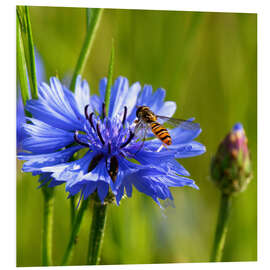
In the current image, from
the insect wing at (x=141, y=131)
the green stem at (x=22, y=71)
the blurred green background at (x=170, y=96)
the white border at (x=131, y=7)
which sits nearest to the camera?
the green stem at (x=22, y=71)

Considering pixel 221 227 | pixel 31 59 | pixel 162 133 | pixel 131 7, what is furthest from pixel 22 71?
pixel 221 227

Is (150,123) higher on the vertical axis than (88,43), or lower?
lower

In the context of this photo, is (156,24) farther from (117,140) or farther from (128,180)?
(128,180)

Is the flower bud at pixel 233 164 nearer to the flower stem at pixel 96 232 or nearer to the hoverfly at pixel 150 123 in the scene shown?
the hoverfly at pixel 150 123

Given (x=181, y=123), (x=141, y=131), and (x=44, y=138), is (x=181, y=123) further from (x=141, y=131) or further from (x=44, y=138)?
(x=44, y=138)

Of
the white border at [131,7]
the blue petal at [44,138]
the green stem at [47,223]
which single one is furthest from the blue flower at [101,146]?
the white border at [131,7]

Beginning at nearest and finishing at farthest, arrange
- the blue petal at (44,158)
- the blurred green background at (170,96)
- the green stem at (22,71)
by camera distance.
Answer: the blue petal at (44,158), the green stem at (22,71), the blurred green background at (170,96)
